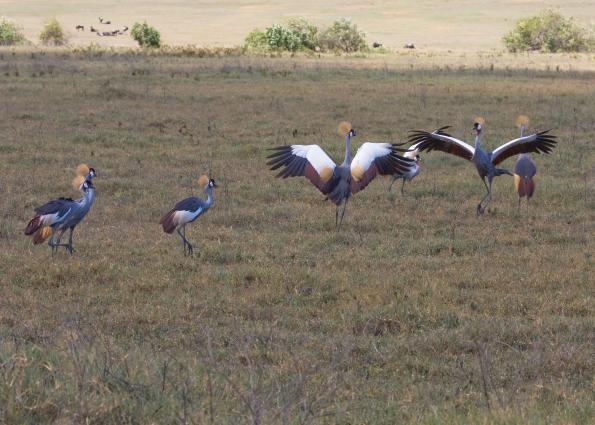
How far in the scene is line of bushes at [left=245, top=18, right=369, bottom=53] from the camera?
49625mm

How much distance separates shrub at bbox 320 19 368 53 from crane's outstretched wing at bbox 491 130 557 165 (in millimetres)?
43521

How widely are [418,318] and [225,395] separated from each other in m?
2.42

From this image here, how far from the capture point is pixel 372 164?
958 centimetres

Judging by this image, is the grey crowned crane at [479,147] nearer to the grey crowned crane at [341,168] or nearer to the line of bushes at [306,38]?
the grey crowned crane at [341,168]

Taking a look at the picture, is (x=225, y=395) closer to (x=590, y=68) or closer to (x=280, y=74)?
(x=280, y=74)

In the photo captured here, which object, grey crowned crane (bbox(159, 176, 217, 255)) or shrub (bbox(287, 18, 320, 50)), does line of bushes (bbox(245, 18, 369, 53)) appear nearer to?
shrub (bbox(287, 18, 320, 50))

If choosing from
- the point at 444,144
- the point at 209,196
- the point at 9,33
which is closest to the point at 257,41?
the point at 9,33

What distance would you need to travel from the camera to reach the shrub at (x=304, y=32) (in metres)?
51.4

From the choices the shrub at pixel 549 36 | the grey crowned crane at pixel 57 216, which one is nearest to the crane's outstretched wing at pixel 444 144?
the grey crowned crane at pixel 57 216

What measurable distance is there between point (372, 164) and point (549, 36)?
152ft

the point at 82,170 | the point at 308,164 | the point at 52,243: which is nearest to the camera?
the point at 52,243

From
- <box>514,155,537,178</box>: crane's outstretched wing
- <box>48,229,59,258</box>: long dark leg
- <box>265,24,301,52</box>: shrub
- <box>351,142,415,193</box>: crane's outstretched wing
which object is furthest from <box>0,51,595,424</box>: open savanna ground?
<box>265,24,301,52</box>: shrub

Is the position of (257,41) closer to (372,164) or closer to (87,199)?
(372,164)

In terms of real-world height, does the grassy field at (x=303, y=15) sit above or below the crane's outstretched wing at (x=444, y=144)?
above
